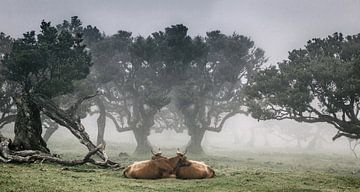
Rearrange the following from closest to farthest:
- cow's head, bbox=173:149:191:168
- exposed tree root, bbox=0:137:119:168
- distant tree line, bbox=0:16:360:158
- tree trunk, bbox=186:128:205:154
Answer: cow's head, bbox=173:149:191:168 < exposed tree root, bbox=0:137:119:168 < distant tree line, bbox=0:16:360:158 < tree trunk, bbox=186:128:205:154

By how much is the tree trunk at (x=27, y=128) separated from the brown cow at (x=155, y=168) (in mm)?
7379

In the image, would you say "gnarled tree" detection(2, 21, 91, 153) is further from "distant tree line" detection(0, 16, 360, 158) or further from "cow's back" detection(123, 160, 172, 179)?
"cow's back" detection(123, 160, 172, 179)

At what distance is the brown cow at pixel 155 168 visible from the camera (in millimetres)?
15523

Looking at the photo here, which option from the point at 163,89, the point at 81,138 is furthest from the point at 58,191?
the point at 163,89

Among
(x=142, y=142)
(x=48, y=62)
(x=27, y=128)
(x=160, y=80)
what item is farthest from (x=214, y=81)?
(x=27, y=128)

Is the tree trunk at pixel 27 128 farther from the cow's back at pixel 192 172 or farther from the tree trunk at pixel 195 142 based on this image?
A: the tree trunk at pixel 195 142

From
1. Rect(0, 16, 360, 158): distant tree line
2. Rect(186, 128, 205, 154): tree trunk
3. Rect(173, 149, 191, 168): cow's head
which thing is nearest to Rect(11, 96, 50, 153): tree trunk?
Rect(0, 16, 360, 158): distant tree line

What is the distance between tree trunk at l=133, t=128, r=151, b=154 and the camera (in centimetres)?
4741

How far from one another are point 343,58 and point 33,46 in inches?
1164

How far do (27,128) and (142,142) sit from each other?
2815 cm

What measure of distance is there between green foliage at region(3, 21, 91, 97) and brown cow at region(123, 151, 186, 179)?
15812mm

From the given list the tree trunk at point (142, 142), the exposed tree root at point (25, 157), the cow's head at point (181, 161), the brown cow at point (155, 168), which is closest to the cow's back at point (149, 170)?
the brown cow at point (155, 168)

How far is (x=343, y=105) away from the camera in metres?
30.7

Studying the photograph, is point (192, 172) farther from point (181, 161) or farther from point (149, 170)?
point (149, 170)
